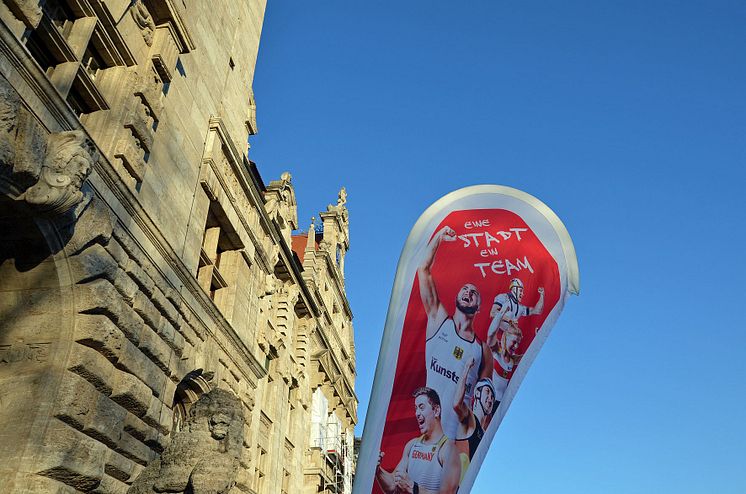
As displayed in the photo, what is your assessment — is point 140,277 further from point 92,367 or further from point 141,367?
point 92,367

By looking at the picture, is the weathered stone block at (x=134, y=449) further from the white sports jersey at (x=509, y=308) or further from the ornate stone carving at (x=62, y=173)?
the white sports jersey at (x=509, y=308)

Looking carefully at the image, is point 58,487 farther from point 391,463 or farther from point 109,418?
point 391,463

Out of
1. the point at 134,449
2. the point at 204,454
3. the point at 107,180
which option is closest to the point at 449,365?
the point at 204,454

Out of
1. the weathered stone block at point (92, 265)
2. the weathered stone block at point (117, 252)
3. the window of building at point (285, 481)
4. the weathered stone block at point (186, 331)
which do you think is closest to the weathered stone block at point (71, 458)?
the weathered stone block at point (92, 265)

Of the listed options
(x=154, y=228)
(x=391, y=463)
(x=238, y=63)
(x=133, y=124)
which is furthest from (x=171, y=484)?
(x=238, y=63)

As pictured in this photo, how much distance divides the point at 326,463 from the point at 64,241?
19.8 m

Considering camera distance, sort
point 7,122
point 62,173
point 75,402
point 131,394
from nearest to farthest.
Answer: point 7,122 → point 62,173 → point 75,402 → point 131,394

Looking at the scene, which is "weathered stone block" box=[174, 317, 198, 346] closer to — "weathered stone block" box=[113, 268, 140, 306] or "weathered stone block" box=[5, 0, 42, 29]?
"weathered stone block" box=[113, 268, 140, 306]

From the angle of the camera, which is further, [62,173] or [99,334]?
[99,334]

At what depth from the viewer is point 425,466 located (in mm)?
9641

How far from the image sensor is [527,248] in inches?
468

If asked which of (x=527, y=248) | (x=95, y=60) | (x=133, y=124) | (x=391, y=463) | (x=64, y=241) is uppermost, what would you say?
(x=95, y=60)

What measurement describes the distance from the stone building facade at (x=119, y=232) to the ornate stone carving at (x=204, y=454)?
10cm

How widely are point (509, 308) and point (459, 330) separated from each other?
115 cm
